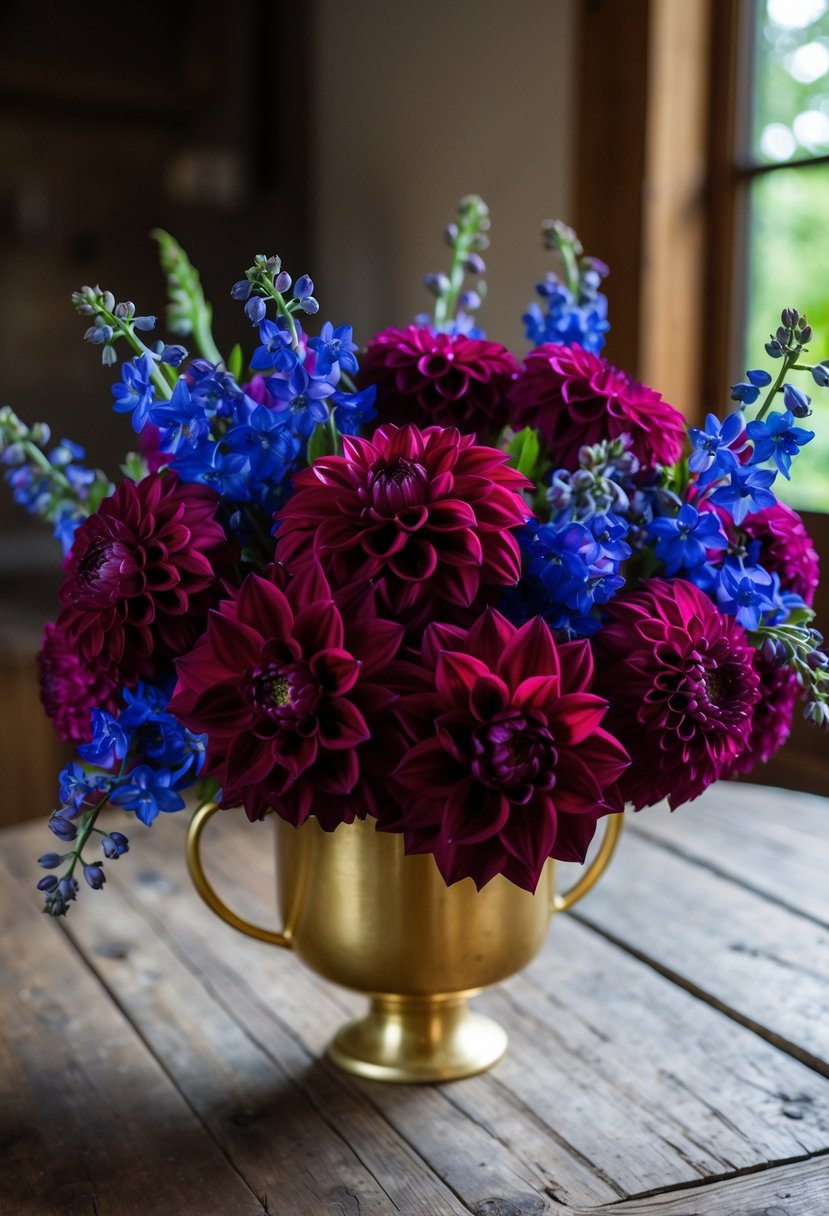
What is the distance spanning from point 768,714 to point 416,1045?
0.29 meters

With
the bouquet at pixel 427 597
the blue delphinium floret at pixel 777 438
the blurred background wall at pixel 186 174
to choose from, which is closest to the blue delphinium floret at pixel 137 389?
the bouquet at pixel 427 597

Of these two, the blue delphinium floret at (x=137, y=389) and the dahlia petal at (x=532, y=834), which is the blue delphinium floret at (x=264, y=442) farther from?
the dahlia petal at (x=532, y=834)

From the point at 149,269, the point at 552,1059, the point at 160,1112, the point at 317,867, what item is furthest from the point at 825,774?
the point at 149,269

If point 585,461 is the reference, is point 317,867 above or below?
below

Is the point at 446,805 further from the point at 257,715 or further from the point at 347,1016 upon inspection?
the point at 347,1016

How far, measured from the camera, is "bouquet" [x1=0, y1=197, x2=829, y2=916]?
554 millimetres

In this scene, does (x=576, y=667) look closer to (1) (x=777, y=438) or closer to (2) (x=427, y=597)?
(2) (x=427, y=597)

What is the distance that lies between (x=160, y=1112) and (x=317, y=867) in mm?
173

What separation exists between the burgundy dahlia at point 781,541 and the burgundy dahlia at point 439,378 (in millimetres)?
155

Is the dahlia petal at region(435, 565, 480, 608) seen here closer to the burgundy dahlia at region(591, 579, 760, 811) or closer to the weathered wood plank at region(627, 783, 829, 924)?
the burgundy dahlia at region(591, 579, 760, 811)

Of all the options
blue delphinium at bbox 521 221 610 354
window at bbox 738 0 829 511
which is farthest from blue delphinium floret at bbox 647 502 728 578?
window at bbox 738 0 829 511

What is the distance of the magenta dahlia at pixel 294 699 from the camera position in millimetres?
552

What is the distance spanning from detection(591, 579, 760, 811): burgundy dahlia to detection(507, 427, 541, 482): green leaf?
10 centimetres

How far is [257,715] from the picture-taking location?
0.56 metres
